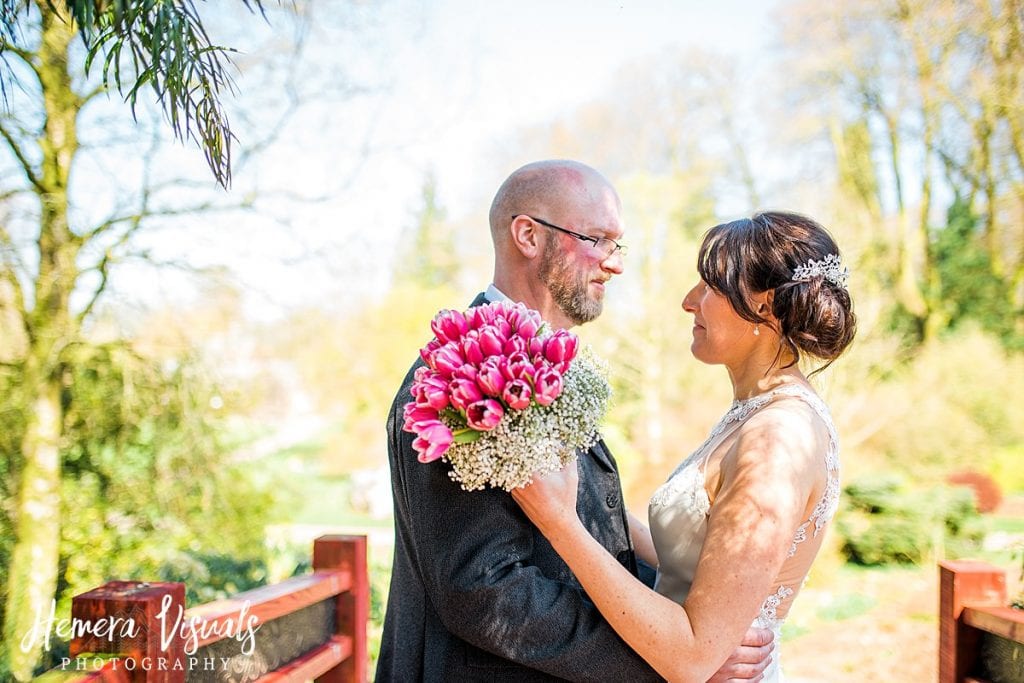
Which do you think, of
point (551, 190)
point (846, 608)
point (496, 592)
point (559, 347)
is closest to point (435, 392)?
point (559, 347)

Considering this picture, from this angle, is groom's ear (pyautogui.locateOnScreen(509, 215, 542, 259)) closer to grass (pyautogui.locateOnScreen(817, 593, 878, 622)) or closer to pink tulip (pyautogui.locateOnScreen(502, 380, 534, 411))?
pink tulip (pyautogui.locateOnScreen(502, 380, 534, 411))

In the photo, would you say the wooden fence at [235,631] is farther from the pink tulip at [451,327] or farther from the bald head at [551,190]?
the bald head at [551,190]

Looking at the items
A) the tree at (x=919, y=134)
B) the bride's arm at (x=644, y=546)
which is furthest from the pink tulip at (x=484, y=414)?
the tree at (x=919, y=134)

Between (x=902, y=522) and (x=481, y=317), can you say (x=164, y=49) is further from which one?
(x=902, y=522)

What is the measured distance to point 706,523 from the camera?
232 centimetres

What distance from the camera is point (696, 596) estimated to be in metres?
1.96

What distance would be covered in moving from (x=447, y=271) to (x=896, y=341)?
65.4 feet

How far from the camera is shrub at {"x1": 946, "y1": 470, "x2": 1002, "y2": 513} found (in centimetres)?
1365

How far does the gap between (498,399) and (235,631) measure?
139 cm

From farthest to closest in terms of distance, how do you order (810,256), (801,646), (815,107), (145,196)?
(815,107)
(801,646)
(145,196)
(810,256)

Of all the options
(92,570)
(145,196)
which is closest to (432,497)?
(145,196)

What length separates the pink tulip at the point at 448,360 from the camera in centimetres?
171

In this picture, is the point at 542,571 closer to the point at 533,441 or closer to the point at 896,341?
the point at 533,441

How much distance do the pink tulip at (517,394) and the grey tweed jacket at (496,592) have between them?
328mm
